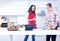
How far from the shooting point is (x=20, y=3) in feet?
14.0

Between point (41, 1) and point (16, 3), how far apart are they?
0.70 metres

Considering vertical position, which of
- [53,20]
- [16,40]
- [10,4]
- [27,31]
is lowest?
[16,40]

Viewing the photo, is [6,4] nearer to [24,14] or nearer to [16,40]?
[24,14]

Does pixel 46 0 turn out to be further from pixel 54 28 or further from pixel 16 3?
pixel 54 28

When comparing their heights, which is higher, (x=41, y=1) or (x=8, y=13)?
(x=41, y=1)

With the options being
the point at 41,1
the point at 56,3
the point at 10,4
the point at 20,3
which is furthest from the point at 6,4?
the point at 56,3

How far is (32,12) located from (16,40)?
0.89 metres

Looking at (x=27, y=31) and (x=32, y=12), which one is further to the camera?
(x=32, y=12)

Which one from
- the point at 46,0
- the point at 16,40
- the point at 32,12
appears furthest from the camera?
the point at 46,0

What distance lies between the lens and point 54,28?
299 cm

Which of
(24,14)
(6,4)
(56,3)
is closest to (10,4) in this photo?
(6,4)

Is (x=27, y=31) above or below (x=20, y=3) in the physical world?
below

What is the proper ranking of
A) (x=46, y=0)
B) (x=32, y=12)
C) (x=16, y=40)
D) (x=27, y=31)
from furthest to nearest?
(x=46, y=0)
(x=16, y=40)
(x=32, y=12)
(x=27, y=31)

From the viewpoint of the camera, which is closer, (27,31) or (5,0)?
(27,31)
